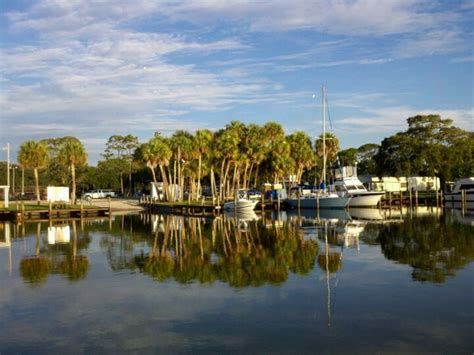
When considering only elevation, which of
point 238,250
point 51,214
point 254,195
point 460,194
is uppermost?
point 254,195

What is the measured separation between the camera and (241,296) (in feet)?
52.6

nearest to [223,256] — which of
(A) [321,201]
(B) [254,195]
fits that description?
(A) [321,201]

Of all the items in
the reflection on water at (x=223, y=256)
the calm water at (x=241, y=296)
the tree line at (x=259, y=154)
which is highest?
the tree line at (x=259, y=154)

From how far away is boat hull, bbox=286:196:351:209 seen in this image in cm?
6284

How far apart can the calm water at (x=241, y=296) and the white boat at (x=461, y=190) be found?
4400 cm

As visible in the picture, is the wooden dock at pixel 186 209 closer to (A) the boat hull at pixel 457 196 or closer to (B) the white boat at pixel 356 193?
(B) the white boat at pixel 356 193

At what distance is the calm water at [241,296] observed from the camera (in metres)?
12.0

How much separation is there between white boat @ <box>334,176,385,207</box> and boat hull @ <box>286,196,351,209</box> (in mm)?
1315

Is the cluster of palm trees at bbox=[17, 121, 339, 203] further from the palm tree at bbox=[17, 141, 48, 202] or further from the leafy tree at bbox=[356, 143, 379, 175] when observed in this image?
the leafy tree at bbox=[356, 143, 379, 175]

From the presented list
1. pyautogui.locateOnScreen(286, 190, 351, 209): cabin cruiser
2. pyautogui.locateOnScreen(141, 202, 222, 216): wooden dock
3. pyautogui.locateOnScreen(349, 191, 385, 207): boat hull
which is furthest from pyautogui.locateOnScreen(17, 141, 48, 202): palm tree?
pyautogui.locateOnScreen(349, 191, 385, 207): boat hull

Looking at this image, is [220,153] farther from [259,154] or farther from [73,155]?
[73,155]

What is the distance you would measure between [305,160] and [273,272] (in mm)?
58626

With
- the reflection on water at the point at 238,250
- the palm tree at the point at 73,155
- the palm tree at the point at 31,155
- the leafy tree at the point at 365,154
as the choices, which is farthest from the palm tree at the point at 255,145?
the leafy tree at the point at 365,154

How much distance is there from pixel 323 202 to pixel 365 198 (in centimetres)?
510
